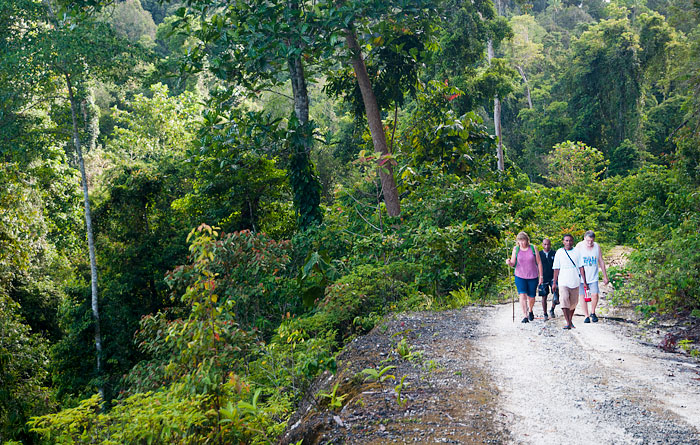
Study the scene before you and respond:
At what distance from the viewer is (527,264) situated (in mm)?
7734

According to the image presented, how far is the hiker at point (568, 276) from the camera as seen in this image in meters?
7.36

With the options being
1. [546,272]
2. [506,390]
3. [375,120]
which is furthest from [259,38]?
[506,390]

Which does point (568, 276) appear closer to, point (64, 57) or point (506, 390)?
point (506, 390)

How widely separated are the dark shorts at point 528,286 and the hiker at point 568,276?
1.07ft

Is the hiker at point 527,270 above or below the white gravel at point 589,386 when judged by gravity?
above

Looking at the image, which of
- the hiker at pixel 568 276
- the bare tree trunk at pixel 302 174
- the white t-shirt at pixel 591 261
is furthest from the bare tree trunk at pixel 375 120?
the white t-shirt at pixel 591 261

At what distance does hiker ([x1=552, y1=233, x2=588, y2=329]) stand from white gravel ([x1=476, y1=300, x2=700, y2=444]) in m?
0.32

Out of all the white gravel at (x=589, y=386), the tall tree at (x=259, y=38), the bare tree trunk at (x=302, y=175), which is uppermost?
the tall tree at (x=259, y=38)

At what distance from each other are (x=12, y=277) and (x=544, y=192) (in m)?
17.6

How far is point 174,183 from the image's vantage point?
650 inches

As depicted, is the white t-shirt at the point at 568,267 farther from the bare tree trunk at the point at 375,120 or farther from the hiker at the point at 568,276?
the bare tree trunk at the point at 375,120

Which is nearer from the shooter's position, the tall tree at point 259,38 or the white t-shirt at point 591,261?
the white t-shirt at point 591,261

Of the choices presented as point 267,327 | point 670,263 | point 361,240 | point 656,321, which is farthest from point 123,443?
point 670,263

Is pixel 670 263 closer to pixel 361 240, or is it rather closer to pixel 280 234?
pixel 361 240
